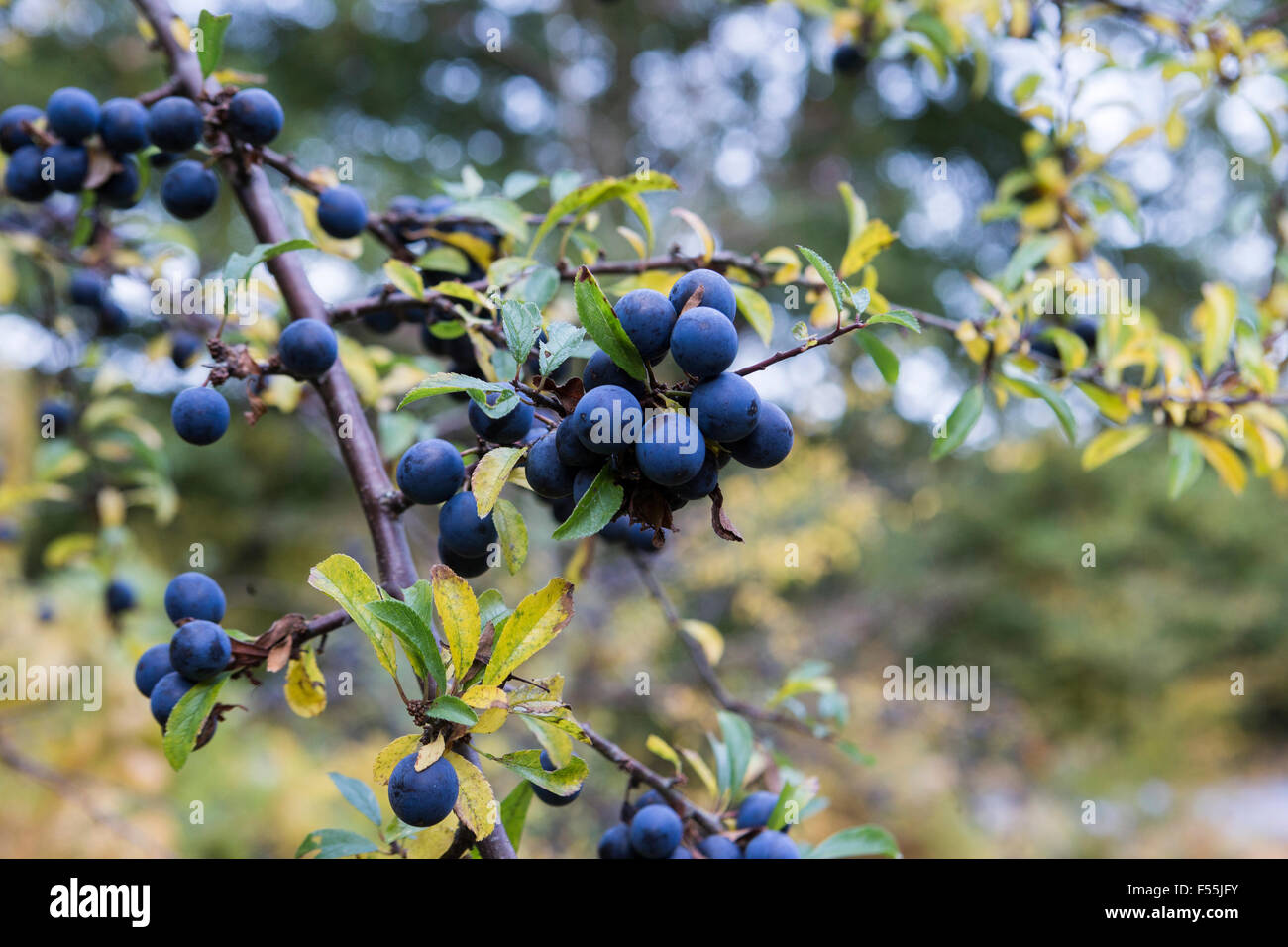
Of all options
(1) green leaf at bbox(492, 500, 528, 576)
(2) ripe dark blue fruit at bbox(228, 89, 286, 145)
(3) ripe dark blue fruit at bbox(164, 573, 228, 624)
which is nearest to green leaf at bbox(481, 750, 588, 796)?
(1) green leaf at bbox(492, 500, 528, 576)

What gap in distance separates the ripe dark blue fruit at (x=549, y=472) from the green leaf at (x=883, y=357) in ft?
1.37

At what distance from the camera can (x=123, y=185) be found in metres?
1.12

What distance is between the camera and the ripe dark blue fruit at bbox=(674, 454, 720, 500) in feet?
2.05

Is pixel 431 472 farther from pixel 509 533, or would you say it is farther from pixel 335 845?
pixel 335 845

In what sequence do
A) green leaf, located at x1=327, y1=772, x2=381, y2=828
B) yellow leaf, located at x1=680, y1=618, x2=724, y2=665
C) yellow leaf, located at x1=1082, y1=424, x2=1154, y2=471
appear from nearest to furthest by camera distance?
green leaf, located at x1=327, y1=772, x2=381, y2=828 → yellow leaf, located at x1=1082, y1=424, x2=1154, y2=471 → yellow leaf, located at x1=680, y1=618, x2=724, y2=665

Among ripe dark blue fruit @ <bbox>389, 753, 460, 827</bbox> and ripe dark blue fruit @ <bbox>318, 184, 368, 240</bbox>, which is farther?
ripe dark blue fruit @ <bbox>318, 184, 368, 240</bbox>

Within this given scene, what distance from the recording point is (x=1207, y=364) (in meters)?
1.32

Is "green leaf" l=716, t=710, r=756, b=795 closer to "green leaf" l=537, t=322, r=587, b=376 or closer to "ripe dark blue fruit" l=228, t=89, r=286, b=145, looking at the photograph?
"green leaf" l=537, t=322, r=587, b=376

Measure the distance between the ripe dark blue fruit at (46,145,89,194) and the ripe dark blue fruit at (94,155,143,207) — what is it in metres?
0.03

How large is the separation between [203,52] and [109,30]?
6.79m

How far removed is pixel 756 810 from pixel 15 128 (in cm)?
126

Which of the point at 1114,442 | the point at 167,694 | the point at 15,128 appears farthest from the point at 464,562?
the point at 1114,442

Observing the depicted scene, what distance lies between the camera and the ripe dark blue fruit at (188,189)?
1.06 meters
